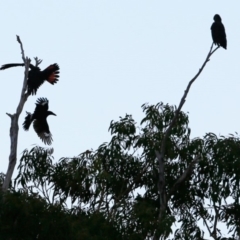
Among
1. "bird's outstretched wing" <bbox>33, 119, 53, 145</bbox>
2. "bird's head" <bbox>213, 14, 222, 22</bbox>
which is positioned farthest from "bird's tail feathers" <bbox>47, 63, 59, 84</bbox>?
"bird's head" <bbox>213, 14, 222, 22</bbox>

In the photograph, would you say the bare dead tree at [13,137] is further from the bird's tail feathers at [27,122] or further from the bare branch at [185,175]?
the bare branch at [185,175]

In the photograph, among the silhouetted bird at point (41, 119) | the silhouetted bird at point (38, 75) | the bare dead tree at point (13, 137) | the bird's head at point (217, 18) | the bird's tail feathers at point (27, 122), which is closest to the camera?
the bare dead tree at point (13, 137)

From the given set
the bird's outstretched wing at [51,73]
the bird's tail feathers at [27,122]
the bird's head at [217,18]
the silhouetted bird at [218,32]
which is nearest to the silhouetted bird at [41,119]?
the bird's tail feathers at [27,122]

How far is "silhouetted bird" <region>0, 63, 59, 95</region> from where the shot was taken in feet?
55.4

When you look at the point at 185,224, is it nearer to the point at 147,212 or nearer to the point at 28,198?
the point at 147,212

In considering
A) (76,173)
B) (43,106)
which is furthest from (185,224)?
(43,106)

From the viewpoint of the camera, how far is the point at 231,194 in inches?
680

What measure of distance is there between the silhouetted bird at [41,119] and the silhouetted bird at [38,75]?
1.39 meters

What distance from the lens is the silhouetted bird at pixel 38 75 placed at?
16875 millimetres

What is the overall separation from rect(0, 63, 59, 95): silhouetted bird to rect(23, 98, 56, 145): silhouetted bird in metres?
1.39

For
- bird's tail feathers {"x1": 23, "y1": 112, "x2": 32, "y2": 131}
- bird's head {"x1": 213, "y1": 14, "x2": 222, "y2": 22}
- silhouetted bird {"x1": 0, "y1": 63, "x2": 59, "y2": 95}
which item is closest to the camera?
silhouetted bird {"x1": 0, "y1": 63, "x2": 59, "y2": 95}

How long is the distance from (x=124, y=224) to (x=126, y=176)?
1.87 meters

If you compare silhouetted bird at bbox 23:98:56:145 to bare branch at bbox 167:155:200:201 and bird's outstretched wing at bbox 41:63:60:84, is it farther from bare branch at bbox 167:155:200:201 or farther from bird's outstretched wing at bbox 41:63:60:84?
bare branch at bbox 167:155:200:201

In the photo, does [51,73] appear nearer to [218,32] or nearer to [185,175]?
[185,175]
